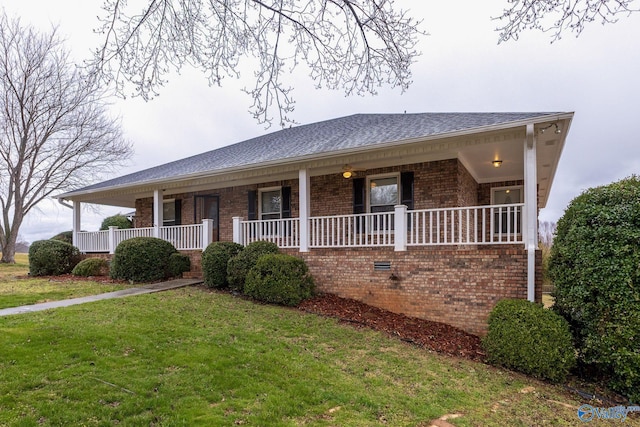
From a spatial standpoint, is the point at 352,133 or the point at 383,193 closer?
the point at 383,193

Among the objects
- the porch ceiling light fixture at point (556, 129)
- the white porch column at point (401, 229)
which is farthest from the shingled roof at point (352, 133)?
the white porch column at point (401, 229)

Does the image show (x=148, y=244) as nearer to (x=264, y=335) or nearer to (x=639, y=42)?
(x=264, y=335)

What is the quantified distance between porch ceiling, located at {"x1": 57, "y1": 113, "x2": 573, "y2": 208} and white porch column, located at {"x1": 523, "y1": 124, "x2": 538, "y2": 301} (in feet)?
1.12

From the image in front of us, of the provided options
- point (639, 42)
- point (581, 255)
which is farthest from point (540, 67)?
point (581, 255)

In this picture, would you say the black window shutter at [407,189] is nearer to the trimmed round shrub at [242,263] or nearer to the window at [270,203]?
the trimmed round shrub at [242,263]

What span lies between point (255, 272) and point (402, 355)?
4014mm

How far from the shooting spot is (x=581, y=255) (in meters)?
5.64

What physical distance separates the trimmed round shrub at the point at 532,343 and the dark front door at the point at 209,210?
33.5 feet

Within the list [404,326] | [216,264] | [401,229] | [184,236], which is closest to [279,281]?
[216,264]

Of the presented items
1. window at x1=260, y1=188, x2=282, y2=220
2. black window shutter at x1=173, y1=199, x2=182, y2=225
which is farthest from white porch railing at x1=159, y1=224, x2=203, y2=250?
window at x1=260, y1=188, x2=282, y2=220

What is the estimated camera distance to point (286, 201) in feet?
39.5

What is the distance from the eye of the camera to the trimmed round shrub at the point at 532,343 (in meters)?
5.47

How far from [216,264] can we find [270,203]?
11.4 ft

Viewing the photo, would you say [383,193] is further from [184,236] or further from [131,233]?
[131,233]
